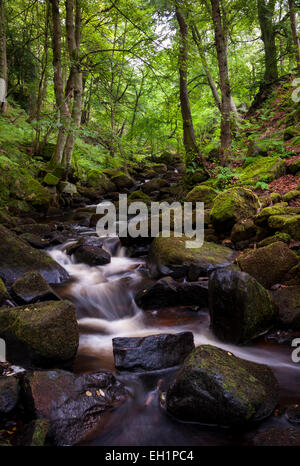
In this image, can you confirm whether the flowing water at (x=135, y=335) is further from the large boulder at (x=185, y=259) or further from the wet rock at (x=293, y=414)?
the large boulder at (x=185, y=259)

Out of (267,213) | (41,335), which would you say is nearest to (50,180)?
(267,213)

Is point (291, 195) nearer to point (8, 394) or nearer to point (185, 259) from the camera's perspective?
point (185, 259)

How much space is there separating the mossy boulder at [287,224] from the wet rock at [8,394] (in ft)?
15.9

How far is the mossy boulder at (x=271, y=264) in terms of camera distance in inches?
193

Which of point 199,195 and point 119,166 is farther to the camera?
point 119,166

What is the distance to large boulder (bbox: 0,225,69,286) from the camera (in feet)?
17.8

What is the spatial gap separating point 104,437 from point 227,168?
8.85m

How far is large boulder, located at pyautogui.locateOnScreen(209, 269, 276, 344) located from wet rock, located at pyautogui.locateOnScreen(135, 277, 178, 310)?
3.51 feet

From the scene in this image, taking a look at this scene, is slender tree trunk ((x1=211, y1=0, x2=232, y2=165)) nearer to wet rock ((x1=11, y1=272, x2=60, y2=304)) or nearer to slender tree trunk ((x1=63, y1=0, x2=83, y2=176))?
slender tree trunk ((x1=63, y1=0, x2=83, y2=176))

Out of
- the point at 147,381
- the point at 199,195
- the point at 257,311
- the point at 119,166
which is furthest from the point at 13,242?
the point at 119,166

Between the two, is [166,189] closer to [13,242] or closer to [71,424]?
[13,242]

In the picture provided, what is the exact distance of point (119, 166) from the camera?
1912cm

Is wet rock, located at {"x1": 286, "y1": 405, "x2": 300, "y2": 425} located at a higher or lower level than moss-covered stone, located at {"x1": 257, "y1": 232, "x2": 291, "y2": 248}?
lower

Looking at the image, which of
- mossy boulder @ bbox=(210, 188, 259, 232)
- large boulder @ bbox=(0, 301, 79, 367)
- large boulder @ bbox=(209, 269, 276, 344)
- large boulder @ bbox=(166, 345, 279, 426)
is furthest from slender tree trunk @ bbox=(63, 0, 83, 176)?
large boulder @ bbox=(166, 345, 279, 426)
